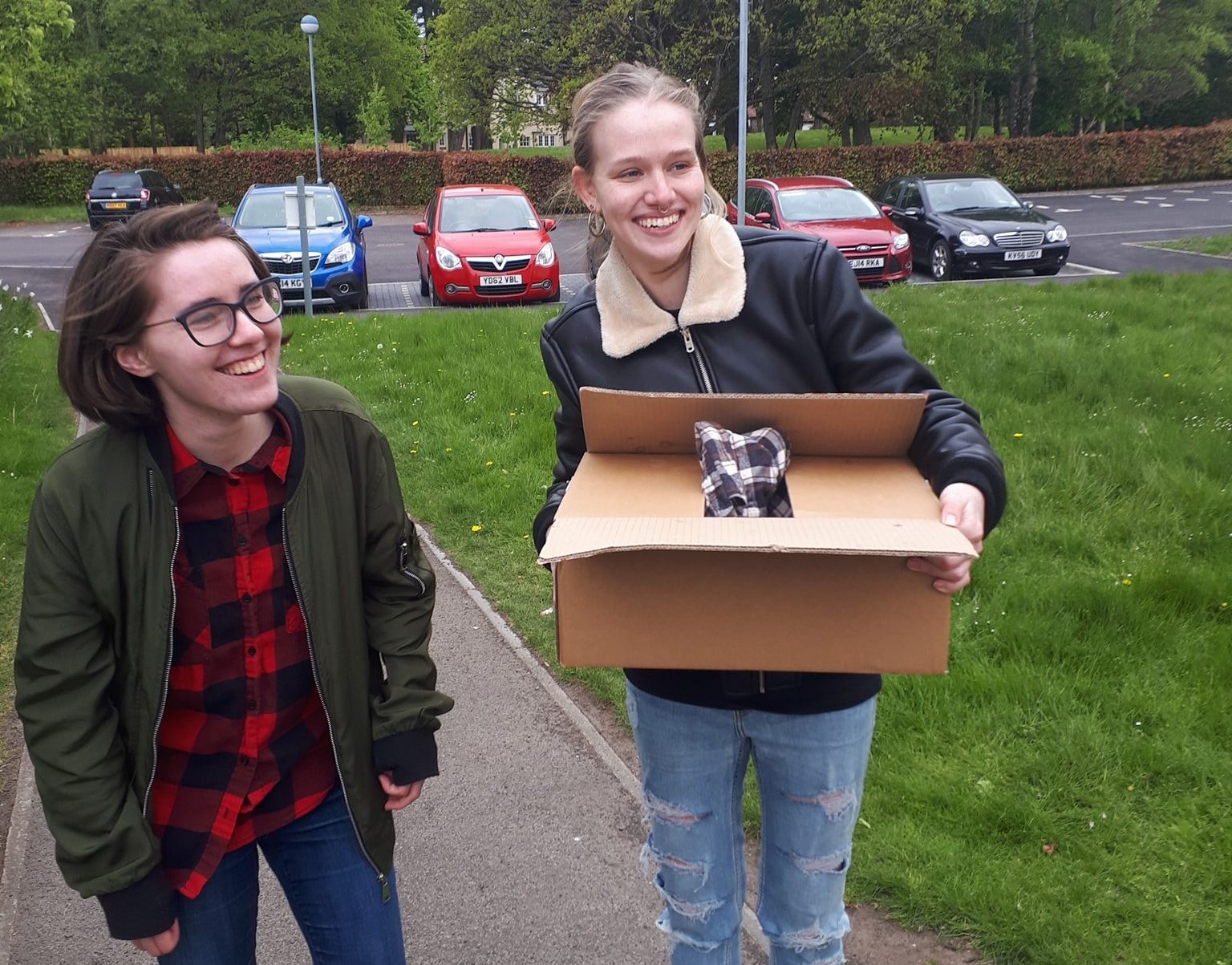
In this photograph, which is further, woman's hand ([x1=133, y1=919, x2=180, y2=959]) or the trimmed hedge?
the trimmed hedge

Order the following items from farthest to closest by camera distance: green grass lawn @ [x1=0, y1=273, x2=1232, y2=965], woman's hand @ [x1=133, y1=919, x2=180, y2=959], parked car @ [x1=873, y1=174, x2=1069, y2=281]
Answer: parked car @ [x1=873, y1=174, x2=1069, y2=281]
green grass lawn @ [x1=0, y1=273, x2=1232, y2=965]
woman's hand @ [x1=133, y1=919, x2=180, y2=959]

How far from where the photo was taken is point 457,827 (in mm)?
3447

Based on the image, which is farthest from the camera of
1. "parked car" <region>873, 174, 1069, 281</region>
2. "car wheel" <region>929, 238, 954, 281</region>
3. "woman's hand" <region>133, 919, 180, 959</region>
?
"car wheel" <region>929, 238, 954, 281</region>

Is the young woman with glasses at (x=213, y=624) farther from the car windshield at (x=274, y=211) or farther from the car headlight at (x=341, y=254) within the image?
the car windshield at (x=274, y=211)

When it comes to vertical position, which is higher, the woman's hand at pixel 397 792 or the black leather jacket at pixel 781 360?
the black leather jacket at pixel 781 360

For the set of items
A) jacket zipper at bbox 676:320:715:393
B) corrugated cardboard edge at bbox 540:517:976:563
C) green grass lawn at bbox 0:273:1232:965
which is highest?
jacket zipper at bbox 676:320:715:393

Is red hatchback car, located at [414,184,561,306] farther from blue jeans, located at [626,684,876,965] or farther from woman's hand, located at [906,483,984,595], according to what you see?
woman's hand, located at [906,483,984,595]

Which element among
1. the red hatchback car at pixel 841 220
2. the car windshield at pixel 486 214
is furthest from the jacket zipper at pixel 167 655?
the car windshield at pixel 486 214

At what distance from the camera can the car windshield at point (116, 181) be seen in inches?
1172

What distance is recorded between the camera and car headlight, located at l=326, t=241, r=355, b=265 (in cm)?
1407

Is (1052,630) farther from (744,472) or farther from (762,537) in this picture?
(762,537)

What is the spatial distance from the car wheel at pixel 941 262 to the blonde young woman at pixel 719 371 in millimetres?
14757

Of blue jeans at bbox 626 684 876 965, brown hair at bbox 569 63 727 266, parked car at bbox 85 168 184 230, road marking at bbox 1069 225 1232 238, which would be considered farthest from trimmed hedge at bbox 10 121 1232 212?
blue jeans at bbox 626 684 876 965

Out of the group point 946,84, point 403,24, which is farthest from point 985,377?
point 403,24
